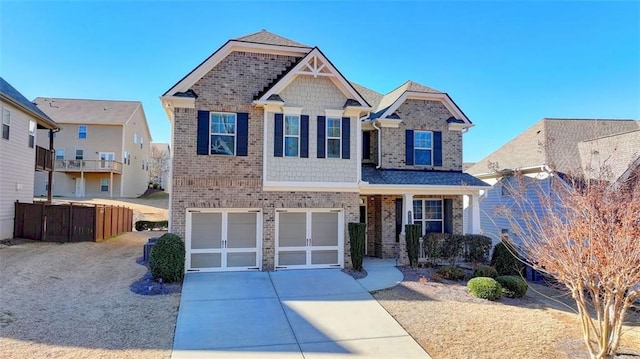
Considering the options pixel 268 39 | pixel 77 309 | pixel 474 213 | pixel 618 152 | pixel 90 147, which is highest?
pixel 268 39

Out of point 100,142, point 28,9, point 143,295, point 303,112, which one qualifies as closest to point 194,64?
point 303,112

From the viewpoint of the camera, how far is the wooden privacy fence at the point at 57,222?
16.2 meters

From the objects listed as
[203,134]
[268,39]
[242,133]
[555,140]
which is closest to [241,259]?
[242,133]

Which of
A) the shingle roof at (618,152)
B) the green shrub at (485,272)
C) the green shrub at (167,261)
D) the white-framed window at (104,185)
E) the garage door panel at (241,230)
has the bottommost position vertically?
the green shrub at (485,272)

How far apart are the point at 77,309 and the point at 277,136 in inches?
298

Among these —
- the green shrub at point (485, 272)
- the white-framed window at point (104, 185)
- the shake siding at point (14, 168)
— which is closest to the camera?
the green shrub at point (485, 272)

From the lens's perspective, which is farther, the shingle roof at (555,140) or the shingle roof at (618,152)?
the shingle roof at (555,140)

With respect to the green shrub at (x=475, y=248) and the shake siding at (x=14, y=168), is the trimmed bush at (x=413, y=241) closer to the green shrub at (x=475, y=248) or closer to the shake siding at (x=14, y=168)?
the green shrub at (x=475, y=248)

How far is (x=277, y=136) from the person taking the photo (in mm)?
12836

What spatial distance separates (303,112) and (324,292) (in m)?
6.37

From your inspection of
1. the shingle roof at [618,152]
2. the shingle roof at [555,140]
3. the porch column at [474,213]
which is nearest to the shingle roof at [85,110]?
the porch column at [474,213]

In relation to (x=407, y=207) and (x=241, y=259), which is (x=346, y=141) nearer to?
(x=407, y=207)

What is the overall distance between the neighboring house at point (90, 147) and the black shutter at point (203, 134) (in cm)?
2604

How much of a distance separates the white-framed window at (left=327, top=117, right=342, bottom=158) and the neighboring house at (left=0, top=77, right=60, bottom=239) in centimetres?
1396
